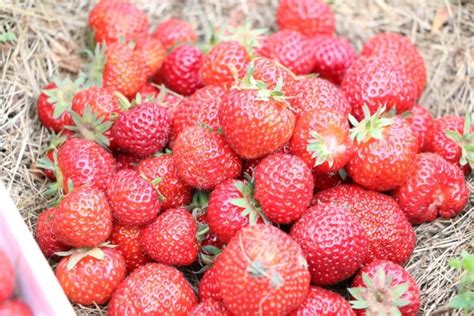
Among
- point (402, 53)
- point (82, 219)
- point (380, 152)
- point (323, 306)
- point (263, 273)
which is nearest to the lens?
point (263, 273)

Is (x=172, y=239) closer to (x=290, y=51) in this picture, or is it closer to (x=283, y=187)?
(x=283, y=187)

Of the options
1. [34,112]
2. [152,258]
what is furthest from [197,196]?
[34,112]

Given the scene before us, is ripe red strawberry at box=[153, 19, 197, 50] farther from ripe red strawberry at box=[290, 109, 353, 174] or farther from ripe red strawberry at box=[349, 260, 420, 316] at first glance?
ripe red strawberry at box=[349, 260, 420, 316]

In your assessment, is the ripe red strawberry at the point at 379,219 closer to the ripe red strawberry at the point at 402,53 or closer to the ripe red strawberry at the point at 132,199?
the ripe red strawberry at the point at 132,199

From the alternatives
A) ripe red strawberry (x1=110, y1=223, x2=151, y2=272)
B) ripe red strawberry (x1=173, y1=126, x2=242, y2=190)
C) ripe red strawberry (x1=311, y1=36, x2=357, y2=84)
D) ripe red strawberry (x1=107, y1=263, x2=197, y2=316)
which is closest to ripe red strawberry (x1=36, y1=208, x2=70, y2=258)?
ripe red strawberry (x1=110, y1=223, x2=151, y2=272)

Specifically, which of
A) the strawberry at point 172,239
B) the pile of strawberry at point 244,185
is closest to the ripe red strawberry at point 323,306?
the pile of strawberry at point 244,185

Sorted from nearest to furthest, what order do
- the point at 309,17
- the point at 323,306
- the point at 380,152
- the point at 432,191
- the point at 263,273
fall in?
the point at 263,273 → the point at 323,306 → the point at 380,152 → the point at 432,191 → the point at 309,17

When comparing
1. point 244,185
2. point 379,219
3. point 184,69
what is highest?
point 184,69

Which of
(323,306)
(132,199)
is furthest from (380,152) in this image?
(132,199)
